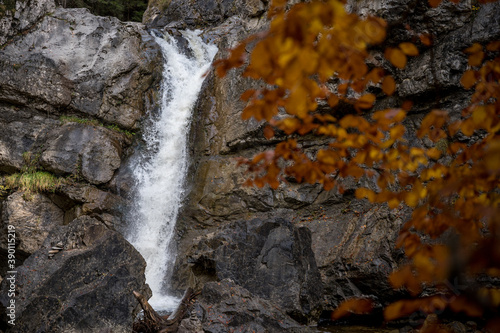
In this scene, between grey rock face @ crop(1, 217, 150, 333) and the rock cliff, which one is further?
the rock cliff

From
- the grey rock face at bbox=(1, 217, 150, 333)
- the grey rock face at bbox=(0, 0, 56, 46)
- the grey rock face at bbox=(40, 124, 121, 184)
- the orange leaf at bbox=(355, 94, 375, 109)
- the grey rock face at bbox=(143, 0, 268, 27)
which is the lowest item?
the grey rock face at bbox=(1, 217, 150, 333)

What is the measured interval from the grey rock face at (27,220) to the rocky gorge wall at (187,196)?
0.04m

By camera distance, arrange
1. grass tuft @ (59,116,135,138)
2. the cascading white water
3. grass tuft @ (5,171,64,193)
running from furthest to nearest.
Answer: grass tuft @ (59,116,135,138) < the cascading white water < grass tuft @ (5,171,64,193)

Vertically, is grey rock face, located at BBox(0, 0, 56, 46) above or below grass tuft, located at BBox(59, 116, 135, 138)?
above

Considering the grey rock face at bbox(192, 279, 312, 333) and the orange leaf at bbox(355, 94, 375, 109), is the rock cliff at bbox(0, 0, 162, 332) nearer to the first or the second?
the grey rock face at bbox(192, 279, 312, 333)

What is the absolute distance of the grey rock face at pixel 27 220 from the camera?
377 inches

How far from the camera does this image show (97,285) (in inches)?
210

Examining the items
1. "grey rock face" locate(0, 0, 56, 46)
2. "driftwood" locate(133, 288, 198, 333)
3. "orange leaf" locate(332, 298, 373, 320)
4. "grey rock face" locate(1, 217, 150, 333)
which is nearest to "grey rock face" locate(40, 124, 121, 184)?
"grey rock face" locate(0, 0, 56, 46)

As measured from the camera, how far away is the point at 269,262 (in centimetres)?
649

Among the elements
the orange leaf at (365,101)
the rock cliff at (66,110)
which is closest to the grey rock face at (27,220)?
the rock cliff at (66,110)

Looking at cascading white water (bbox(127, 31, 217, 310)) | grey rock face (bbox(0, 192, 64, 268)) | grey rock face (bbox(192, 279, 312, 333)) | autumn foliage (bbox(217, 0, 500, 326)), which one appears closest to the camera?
autumn foliage (bbox(217, 0, 500, 326))

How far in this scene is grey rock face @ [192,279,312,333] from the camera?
472 centimetres

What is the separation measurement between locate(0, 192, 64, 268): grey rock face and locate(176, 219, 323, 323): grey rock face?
543 cm

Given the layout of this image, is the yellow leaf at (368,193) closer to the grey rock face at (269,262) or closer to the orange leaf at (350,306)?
the orange leaf at (350,306)
